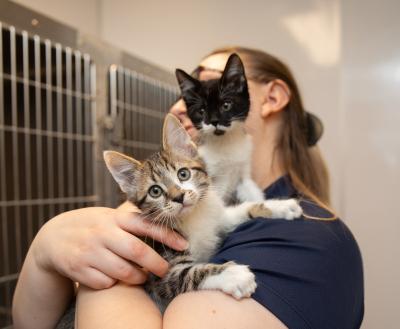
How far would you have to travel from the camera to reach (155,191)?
0.84 meters

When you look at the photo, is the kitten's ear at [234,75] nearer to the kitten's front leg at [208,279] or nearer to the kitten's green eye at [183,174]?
the kitten's green eye at [183,174]

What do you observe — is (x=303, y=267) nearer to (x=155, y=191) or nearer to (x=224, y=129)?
(x=155, y=191)

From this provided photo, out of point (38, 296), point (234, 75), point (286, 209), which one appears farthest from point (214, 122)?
point (38, 296)

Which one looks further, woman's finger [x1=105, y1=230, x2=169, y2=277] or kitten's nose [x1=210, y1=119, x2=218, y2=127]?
kitten's nose [x1=210, y1=119, x2=218, y2=127]

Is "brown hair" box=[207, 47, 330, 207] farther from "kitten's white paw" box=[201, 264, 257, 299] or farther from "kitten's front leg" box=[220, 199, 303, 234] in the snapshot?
"kitten's white paw" box=[201, 264, 257, 299]

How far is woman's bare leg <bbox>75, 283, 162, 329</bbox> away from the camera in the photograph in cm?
65

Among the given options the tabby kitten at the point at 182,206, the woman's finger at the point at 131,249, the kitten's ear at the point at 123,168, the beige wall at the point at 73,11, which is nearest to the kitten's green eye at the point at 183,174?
the tabby kitten at the point at 182,206

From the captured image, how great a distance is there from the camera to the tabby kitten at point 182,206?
77cm

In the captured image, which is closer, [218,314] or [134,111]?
[218,314]

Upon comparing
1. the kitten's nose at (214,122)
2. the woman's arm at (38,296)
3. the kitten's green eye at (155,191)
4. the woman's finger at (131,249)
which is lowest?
the woman's arm at (38,296)

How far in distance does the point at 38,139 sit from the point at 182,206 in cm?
82

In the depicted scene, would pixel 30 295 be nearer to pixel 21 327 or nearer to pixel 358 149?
pixel 21 327

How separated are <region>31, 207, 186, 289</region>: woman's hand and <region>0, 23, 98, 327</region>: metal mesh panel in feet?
Result: 1.75

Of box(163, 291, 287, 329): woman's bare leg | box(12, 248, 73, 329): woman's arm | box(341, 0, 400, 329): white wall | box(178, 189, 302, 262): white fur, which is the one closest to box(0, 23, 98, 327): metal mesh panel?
box(12, 248, 73, 329): woman's arm
